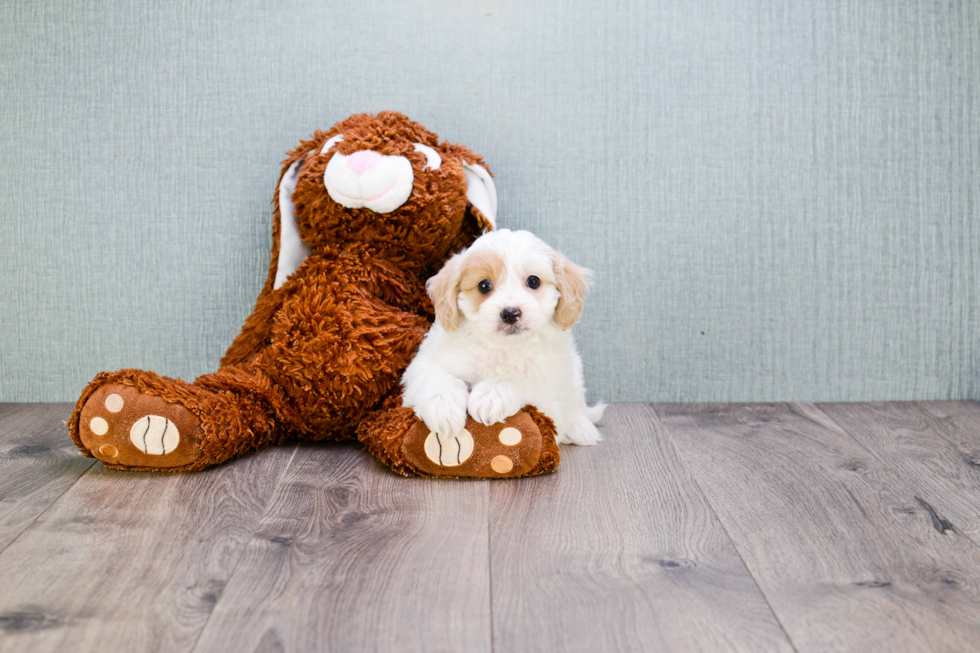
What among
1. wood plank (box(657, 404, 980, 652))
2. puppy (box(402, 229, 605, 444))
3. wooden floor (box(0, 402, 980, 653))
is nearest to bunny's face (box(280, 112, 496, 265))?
puppy (box(402, 229, 605, 444))

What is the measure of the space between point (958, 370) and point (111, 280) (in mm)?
2107

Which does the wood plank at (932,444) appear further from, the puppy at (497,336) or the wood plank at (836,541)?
the puppy at (497,336)

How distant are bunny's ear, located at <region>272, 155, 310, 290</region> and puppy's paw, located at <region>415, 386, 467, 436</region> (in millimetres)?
499

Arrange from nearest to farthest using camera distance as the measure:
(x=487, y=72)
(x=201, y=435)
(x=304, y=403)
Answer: (x=201, y=435) < (x=304, y=403) < (x=487, y=72)

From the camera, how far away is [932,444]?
1612mm

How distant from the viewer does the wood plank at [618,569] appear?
86 centimetres

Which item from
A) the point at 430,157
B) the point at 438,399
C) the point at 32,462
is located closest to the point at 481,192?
the point at 430,157

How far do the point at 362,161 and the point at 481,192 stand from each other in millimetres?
285

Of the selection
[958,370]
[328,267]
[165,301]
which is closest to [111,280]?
[165,301]

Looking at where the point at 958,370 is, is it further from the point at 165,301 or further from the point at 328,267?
the point at 165,301

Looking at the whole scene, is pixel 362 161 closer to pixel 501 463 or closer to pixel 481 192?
pixel 481 192

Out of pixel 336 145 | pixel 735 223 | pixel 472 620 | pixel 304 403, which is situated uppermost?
pixel 336 145

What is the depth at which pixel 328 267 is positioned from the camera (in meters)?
1.59

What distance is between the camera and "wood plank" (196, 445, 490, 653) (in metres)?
0.86
